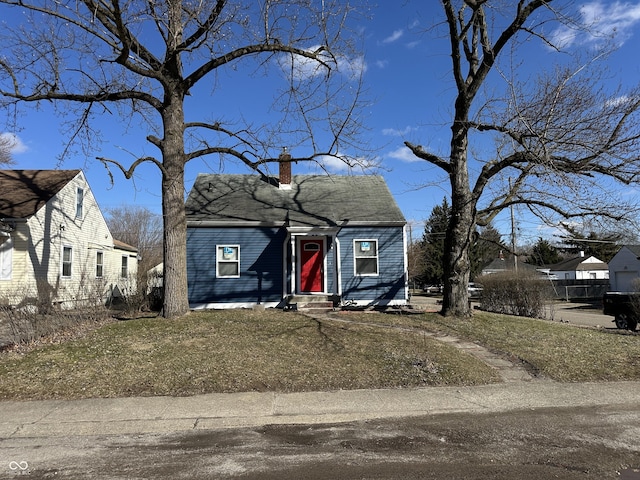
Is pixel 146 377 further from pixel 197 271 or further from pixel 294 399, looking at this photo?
pixel 197 271

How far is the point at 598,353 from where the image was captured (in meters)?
9.32

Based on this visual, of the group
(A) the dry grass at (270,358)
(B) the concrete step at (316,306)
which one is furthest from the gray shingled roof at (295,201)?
(A) the dry grass at (270,358)

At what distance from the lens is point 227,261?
16828 mm

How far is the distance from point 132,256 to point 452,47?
895 inches

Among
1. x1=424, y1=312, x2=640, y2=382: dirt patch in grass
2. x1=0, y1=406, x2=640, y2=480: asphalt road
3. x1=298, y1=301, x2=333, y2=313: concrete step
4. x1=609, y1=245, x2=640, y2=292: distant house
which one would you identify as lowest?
x1=0, y1=406, x2=640, y2=480: asphalt road

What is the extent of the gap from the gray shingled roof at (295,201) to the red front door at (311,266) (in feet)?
3.49

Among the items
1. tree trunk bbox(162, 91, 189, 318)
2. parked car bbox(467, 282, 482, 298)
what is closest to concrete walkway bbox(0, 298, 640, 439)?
tree trunk bbox(162, 91, 189, 318)

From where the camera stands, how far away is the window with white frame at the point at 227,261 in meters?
16.8

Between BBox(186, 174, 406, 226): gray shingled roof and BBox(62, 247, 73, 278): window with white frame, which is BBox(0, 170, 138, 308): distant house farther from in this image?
BBox(186, 174, 406, 226): gray shingled roof

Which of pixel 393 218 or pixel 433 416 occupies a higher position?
pixel 393 218

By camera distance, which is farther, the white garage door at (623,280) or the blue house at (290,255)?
the white garage door at (623,280)

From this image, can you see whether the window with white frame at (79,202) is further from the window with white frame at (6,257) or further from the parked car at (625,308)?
the parked car at (625,308)

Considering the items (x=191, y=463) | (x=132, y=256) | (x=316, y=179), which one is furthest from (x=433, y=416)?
(x=132, y=256)

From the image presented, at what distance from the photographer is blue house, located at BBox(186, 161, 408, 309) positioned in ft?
54.7
